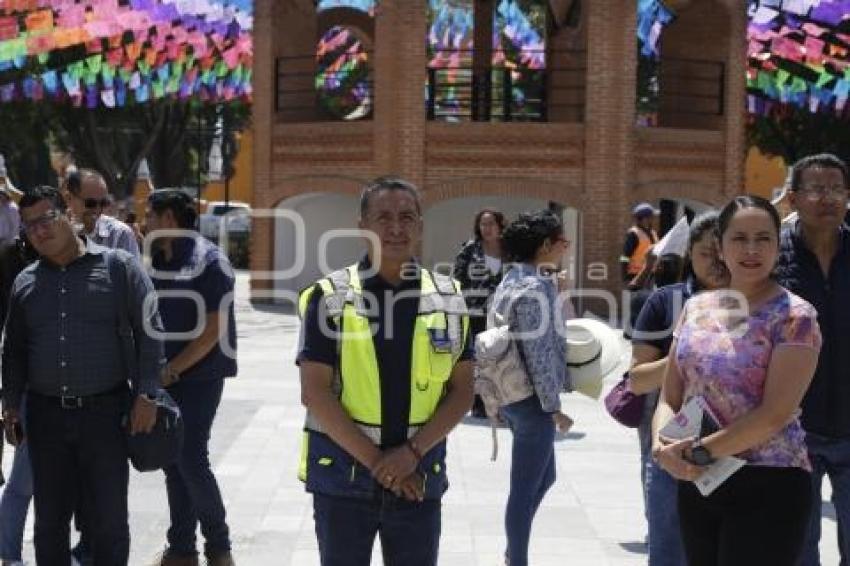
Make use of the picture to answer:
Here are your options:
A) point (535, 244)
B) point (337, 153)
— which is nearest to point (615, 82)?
Result: point (337, 153)

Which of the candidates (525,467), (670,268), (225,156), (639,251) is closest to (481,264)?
(670,268)

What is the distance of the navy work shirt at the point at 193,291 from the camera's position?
5.85 meters

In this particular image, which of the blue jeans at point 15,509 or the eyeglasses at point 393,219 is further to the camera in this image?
the blue jeans at point 15,509

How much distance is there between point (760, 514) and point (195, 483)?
9.76 feet

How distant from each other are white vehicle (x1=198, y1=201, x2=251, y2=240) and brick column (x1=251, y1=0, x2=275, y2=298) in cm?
1685

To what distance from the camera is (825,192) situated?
4.80 metres

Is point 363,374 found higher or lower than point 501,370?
higher

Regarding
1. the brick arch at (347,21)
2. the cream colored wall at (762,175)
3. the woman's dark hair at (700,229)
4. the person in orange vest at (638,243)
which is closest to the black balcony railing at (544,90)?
the brick arch at (347,21)

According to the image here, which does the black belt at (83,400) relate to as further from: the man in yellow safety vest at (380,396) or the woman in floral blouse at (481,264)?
the woman in floral blouse at (481,264)

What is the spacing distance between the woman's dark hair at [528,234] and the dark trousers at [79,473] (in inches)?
77.8

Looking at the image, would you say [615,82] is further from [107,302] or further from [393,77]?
[107,302]

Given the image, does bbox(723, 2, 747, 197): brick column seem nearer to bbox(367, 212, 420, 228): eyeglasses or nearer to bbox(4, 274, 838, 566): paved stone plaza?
bbox(4, 274, 838, 566): paved stone plaza

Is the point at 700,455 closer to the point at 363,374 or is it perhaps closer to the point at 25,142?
the point at 363,374

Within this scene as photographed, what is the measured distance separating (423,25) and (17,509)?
52.3 feet
